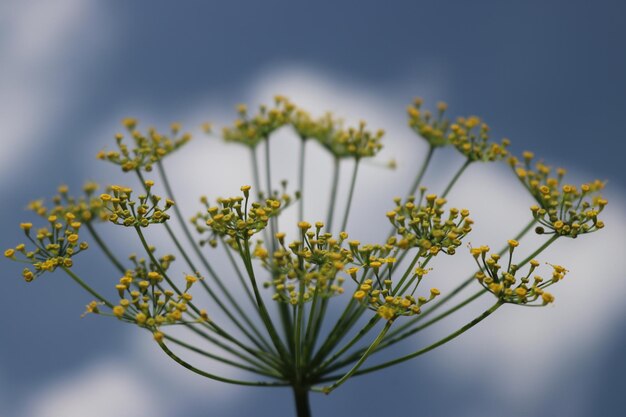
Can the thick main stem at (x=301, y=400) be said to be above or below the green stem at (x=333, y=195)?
below

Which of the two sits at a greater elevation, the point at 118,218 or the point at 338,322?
the point at 118,218

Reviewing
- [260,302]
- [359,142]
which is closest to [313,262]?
[260,302]

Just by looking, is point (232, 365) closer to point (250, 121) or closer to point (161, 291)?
point (161, 291)

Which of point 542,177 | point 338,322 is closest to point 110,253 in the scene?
point 338,322

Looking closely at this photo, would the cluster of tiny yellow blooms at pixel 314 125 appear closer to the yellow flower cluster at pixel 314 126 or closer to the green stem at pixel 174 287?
the yellow flower cluster at pixel 314 126

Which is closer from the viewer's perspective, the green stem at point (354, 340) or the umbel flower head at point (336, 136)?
the green stem at point (354, 340)

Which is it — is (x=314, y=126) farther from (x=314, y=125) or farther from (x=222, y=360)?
(x=222, y=360)

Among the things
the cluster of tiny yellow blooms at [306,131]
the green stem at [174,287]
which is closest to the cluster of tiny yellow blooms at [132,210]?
the green stem at [174,287]

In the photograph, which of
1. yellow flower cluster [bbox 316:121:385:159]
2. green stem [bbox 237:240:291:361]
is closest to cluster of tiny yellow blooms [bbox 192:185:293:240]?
green stem [bbox 237:240:291:361]
